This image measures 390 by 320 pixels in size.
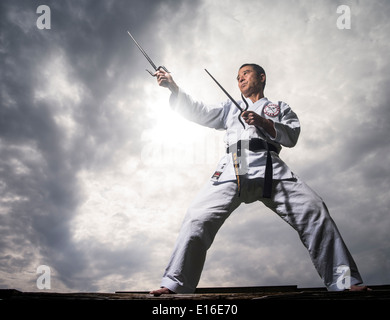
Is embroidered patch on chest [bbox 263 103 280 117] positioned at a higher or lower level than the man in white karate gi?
higher

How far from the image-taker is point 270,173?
139 inches

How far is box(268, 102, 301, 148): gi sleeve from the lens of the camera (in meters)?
3.74

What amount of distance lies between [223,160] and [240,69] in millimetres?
1743

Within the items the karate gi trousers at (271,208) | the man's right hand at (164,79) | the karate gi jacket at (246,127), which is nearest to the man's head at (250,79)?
the karate gi jacket at (246,127)

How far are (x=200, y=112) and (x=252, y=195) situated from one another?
5.30ft

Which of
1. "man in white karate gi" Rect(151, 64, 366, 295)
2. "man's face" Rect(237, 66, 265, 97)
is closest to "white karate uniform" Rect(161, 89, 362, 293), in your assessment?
"man in white karate gi" Rect(151, 64, 366, 295)

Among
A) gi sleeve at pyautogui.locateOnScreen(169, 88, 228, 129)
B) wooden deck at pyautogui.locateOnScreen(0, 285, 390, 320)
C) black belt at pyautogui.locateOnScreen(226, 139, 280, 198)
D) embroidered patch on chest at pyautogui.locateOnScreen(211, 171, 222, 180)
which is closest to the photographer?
wooden deck at pyautogui.locateOnScreen(0, 285, 390, 320)

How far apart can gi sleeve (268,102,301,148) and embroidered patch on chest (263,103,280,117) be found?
6cm

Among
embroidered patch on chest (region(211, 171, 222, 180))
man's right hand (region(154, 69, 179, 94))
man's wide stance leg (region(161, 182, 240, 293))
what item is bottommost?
man's wide stance leg (region(161, 182, 240, 293))

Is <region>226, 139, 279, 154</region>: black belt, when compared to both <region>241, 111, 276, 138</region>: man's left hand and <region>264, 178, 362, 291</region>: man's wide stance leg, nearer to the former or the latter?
<region>241, 111, 276, 138</region>: man's left hand
